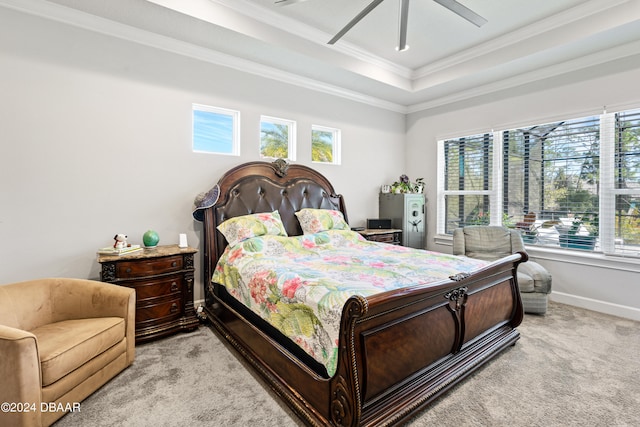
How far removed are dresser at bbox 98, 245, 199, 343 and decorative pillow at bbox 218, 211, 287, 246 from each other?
400 millimetres

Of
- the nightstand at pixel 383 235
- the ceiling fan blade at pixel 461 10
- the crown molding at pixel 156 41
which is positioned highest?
the crown molding at pixel 156 41

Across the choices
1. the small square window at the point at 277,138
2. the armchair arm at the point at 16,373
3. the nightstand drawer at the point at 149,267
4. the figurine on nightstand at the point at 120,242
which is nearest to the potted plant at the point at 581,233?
the small square window at the point at 277,138

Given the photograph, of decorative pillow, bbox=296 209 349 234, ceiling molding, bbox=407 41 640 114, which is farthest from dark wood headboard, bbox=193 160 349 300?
ceiling molding, bbox=407 41 640 114

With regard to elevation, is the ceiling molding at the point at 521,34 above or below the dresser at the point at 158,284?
above

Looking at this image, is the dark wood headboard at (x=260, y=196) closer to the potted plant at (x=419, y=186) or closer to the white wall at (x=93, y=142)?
the white wall at (x=93, y=142)

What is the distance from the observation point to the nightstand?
4316 millimetres

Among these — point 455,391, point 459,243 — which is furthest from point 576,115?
point 455,391

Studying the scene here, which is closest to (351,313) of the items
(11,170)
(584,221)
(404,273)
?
(404,273)

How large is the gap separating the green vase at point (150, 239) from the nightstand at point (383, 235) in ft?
8.41

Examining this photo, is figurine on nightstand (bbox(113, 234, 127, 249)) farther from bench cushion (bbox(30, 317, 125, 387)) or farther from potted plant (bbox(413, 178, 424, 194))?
potted plant (bbox(413, 178, 424, 194))

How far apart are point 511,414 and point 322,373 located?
1.20 metres

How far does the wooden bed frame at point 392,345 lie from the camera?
5.00 feet

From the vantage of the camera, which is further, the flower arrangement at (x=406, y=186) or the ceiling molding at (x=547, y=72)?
the flower arrangement at (x=406, y=186)

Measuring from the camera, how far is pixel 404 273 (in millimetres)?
2230
